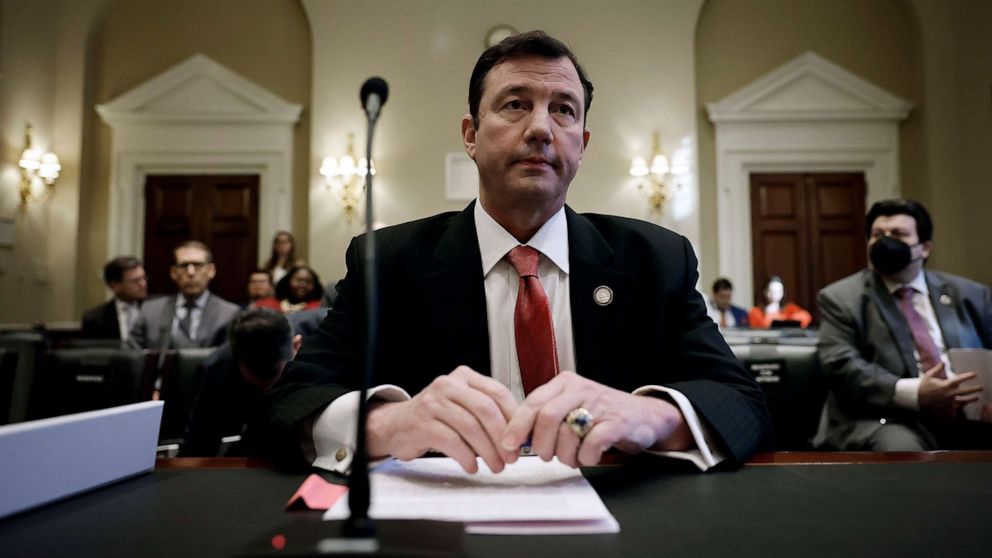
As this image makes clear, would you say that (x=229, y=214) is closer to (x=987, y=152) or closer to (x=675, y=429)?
(x=675, y=429)

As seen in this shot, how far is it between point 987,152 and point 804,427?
17.8ft

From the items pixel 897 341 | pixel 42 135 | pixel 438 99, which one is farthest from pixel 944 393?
pixel 42 135

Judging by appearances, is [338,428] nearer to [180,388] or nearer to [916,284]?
[180,388]

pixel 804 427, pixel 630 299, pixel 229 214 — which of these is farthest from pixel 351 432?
pixel 229 214

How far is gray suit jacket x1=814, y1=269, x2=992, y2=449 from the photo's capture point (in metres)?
2.24

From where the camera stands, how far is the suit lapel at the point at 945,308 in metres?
2.39

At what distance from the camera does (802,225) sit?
6.63 meters

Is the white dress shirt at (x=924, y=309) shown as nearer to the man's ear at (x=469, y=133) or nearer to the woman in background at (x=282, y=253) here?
the man's ear at (x=469, y=133)

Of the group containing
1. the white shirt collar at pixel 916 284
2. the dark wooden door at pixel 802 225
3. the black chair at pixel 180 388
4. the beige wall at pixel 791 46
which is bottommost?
the black chair at pixel 180 388

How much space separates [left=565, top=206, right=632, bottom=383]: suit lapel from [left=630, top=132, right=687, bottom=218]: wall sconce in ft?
17.1

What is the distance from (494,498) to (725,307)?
591 cm

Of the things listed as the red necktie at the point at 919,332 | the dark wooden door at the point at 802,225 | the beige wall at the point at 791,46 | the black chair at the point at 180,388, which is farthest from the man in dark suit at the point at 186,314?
the dark wooden door at the point at 802,225

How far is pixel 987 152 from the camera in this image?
586cm

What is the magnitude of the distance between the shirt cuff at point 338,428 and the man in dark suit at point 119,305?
4.27 metres
